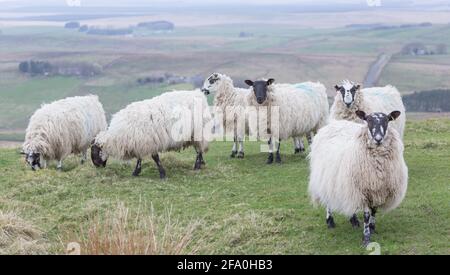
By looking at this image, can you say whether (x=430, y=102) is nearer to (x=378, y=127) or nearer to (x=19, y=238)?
(x=378, y=127)

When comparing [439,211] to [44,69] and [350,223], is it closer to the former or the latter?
[350,223]

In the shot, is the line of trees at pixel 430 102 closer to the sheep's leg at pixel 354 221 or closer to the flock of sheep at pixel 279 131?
the flock of sheep at pixel 279 131

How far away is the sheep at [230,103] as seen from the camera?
17.8 meters

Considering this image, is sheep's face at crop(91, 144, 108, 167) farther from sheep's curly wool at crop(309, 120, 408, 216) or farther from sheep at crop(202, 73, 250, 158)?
sheep's curly wool at crop(309, 120, 408, 216)

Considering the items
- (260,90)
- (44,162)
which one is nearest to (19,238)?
(44,162)

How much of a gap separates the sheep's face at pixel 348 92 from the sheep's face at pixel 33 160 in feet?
25.9

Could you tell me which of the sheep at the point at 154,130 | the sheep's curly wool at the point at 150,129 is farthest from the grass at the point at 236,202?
the sheep's curly wool at the point at 150,129

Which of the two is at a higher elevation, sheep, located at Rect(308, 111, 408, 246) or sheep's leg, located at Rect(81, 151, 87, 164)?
sheep, located at Rect(308, 111, 408, 246)

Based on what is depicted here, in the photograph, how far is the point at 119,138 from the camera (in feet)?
48.2

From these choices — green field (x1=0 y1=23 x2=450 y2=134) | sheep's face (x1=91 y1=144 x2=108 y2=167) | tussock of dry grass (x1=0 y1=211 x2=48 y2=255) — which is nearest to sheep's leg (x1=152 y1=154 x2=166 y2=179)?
sheep's face (x1=91 y1=144 x2=108 y2=167)

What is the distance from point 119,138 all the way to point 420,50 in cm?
9086

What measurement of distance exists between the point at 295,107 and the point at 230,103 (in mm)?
2195

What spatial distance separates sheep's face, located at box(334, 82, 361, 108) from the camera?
1373 centimetres

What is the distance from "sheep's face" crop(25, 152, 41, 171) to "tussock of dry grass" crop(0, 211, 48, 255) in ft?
17.1
